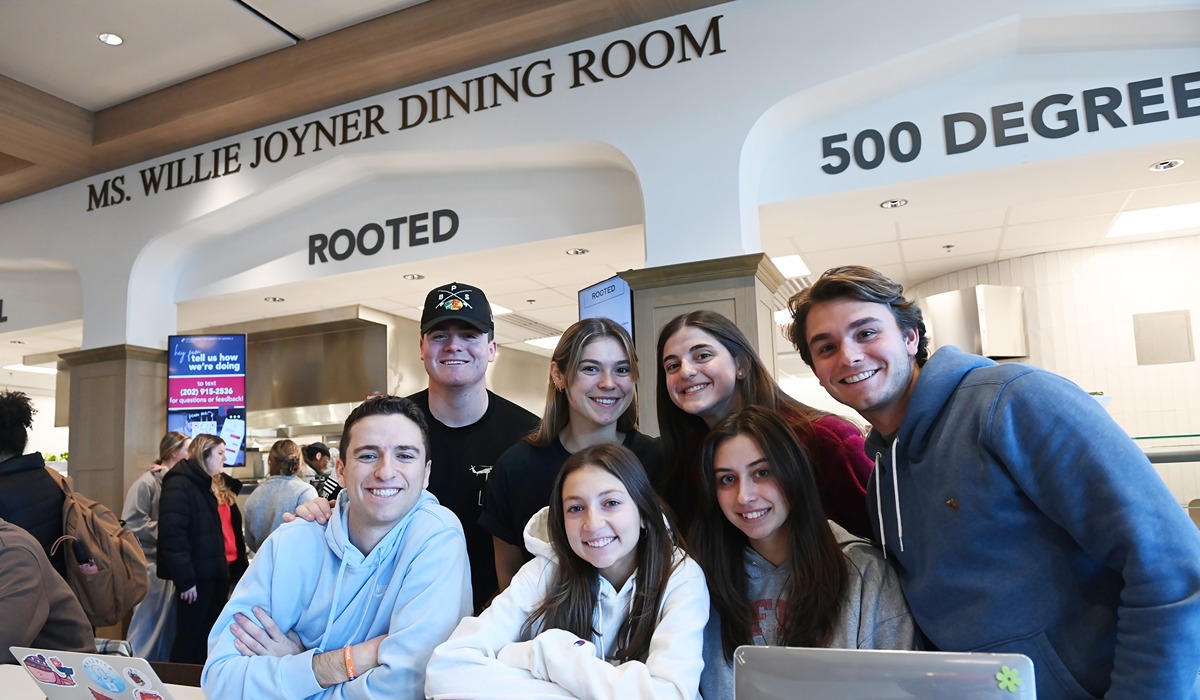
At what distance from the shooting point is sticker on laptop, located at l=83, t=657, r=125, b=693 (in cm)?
170

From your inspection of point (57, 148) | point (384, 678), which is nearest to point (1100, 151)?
point (384, 678)

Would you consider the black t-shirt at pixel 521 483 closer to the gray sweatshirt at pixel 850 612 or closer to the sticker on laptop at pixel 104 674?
the gray sweatshirt at pixel 850 612

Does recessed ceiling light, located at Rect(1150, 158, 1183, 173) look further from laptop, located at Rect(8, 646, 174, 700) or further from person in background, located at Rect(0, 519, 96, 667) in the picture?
person in background, located at Rect(0, 519, 96, 667)

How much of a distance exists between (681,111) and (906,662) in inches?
166

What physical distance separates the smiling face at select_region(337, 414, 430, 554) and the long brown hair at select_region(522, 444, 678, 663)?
372mm

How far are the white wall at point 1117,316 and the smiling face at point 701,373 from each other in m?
5.44

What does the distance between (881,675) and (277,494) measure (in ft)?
15.6

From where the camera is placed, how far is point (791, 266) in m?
6.69

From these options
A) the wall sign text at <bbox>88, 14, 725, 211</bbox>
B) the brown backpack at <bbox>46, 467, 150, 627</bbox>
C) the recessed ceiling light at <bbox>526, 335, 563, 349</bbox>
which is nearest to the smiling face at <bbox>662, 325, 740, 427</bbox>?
the brown backpack at <bbox>46, 467, 150, 627</bbox>

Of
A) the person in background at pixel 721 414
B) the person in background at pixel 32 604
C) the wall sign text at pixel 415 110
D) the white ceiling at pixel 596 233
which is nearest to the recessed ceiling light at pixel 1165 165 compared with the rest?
the white ceiling at pixel 596 233

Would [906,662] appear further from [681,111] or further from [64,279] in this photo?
[64,279]

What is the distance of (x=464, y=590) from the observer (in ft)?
6.75

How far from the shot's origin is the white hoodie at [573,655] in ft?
5.50

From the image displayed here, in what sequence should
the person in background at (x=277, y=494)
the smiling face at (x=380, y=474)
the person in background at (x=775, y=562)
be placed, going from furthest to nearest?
the person in background at (x=277, y=494), the smiling face at (x=380, y=474), the person in background at (x=775, y=562)
